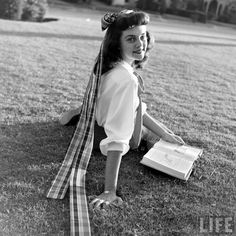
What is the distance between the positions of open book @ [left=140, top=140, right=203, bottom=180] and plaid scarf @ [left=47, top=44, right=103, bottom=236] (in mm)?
491

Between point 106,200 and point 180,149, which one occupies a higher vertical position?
point 180,149

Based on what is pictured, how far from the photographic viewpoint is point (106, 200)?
2.68 meters

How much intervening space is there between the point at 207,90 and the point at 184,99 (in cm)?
86

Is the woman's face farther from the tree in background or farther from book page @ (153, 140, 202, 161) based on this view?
the tree in background

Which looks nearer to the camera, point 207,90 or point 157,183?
point 157,183

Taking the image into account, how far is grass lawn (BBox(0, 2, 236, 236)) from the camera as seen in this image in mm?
2543

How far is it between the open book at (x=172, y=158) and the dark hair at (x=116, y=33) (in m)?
0.79

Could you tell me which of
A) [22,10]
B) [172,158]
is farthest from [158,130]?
[22,10]

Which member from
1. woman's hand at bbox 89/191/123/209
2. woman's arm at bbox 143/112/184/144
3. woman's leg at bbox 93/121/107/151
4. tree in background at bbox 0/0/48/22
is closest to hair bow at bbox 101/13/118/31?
woman's leg at bbox 93/121/107/151

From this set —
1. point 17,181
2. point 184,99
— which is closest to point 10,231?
point 17,181

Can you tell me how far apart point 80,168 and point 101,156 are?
1.09ft

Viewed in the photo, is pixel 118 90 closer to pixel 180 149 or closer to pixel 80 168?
pixel 80 168

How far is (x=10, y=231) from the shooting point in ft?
7.72

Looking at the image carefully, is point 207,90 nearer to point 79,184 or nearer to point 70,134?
point 70,134
